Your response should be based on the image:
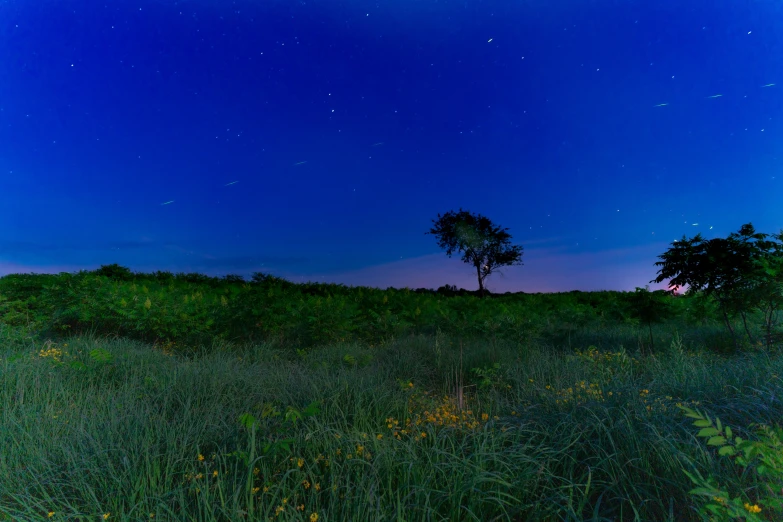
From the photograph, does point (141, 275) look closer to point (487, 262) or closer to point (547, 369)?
point (547, 369)

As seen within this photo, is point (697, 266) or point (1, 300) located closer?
point (697, 266)

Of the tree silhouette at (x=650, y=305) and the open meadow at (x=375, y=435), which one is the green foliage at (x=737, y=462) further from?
the tree silhouette at (x=650, y=305)

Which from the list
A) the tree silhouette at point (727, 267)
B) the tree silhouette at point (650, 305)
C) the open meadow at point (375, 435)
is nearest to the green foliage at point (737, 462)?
the open meadow at point (375, 435)

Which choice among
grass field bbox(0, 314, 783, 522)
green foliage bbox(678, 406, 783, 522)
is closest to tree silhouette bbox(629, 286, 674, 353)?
grass field bbox(0, 314, 783, 522)

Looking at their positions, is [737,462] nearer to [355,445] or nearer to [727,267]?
[355,445]

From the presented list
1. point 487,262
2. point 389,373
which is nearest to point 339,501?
point 389,373

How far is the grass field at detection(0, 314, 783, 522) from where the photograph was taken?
2.68 m

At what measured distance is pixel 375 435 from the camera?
362 cm

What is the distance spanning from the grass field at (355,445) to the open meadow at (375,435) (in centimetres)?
2

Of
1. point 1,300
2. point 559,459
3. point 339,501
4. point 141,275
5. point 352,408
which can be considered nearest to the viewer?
point 339,501

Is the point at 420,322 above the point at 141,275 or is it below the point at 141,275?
below

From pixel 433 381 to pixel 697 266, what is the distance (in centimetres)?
528

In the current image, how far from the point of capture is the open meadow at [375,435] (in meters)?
2.68

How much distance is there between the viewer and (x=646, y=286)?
957cm
